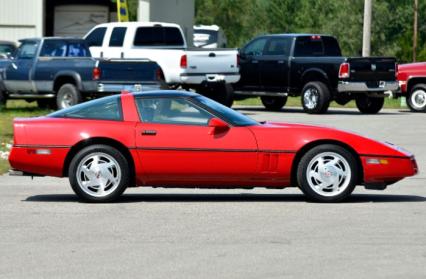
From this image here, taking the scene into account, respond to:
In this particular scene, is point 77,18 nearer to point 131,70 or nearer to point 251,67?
point 251,67

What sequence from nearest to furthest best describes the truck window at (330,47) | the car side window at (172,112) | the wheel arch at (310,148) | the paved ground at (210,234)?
1. the paved ground at (210,234)
2. the wheel arch at (310,148)
3. the car side window at (172,112)
4. the truck window at (330,47)

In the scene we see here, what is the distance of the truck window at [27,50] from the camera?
29219 mm

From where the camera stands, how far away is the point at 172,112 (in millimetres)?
13180

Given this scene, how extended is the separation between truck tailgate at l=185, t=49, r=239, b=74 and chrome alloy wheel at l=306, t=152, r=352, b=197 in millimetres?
16496

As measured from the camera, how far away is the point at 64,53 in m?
29.3

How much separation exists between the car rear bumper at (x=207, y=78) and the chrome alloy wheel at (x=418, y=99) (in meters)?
5.53

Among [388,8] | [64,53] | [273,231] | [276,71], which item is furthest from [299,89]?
[388,8]

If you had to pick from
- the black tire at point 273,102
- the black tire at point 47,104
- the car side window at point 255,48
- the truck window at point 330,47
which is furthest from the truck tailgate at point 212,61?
the black tire at point 47,104

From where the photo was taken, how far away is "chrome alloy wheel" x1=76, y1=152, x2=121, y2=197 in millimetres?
12805

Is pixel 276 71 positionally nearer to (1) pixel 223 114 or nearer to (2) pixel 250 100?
(2) pixel 250 100

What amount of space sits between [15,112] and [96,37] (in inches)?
138

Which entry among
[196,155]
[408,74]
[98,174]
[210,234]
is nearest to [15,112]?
[408,74]

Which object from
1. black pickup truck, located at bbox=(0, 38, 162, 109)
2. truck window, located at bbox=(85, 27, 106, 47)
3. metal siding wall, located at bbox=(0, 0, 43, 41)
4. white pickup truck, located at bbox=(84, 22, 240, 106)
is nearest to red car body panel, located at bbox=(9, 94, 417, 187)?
black pickup truck, located at bbox=(0, 38, 162, 109)

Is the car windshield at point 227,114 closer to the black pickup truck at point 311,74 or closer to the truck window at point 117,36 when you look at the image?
the truck window at point 117,36
